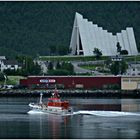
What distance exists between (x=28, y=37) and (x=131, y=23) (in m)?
12.8

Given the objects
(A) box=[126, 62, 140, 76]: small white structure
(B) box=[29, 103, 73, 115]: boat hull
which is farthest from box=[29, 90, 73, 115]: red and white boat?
(A) box=[126, 62, 140, 76]: small white structure

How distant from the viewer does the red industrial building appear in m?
59.7

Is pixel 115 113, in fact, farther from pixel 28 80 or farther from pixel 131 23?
pixel 131 23

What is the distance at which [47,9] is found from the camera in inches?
5030

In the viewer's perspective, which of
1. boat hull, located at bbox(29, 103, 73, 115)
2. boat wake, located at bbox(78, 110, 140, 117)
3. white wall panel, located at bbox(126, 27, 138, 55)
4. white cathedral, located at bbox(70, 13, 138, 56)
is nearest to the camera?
boat wake, located at bbox(78, 110, 140, 117)

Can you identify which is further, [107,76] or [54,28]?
[54,28]

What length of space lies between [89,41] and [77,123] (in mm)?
45445

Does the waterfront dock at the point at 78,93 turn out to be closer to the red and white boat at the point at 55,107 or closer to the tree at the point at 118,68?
the tree at the point at 118,68

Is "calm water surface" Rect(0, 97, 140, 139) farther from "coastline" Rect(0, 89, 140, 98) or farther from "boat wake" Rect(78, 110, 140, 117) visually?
"coastline" Rect(0, 89, 140, 98)

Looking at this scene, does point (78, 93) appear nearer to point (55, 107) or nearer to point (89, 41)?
point (55, 107)

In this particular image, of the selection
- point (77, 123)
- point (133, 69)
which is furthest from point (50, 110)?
point (133, 69)

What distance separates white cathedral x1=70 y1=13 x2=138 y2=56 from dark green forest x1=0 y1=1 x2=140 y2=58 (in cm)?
2445

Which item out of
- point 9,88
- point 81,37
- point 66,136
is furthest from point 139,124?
point 81,37

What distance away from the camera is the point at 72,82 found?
2352 inches
